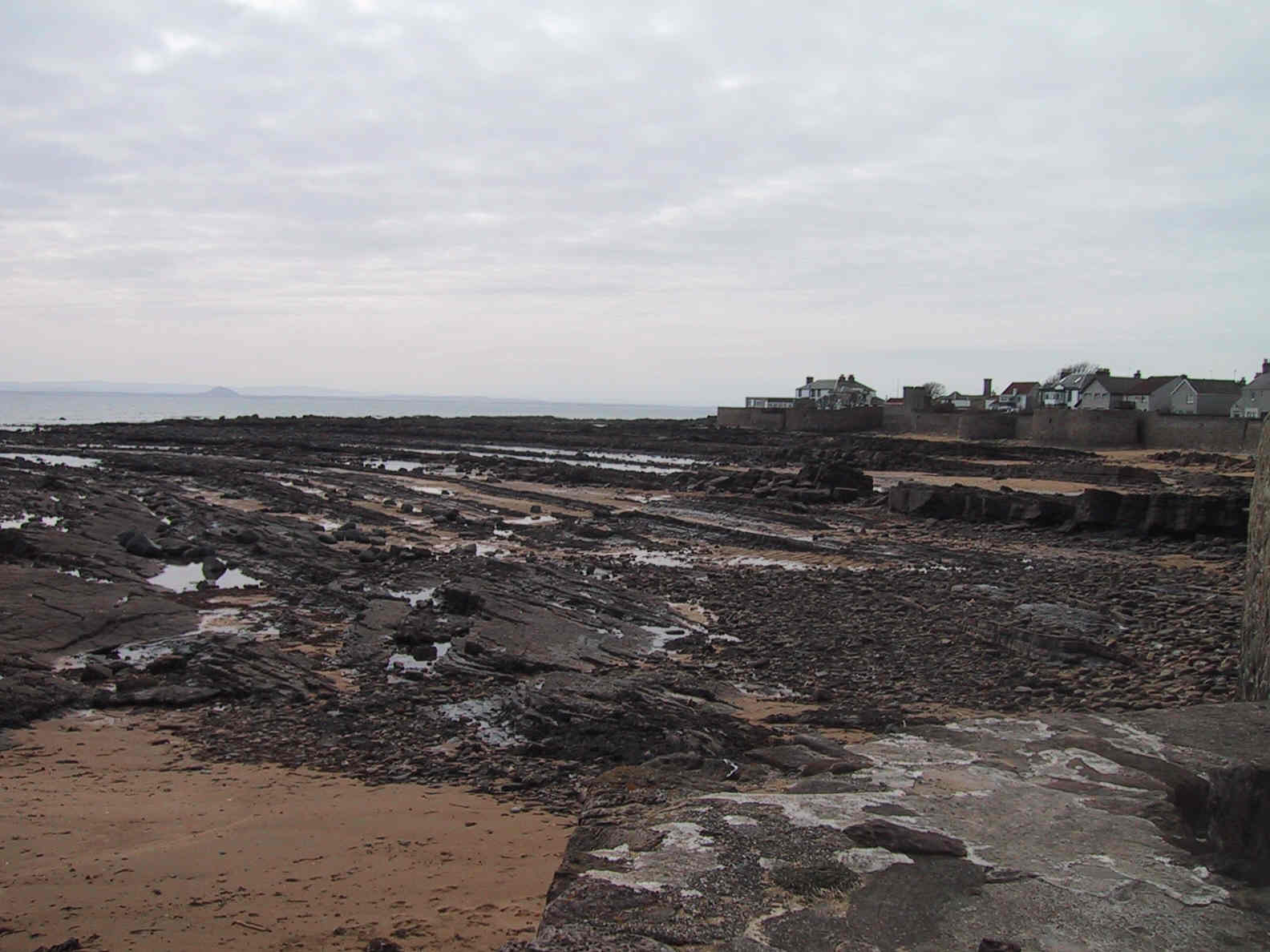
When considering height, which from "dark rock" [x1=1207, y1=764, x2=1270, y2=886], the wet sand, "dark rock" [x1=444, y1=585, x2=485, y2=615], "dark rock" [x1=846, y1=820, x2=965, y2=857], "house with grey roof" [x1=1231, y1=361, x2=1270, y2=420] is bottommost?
the wet sand

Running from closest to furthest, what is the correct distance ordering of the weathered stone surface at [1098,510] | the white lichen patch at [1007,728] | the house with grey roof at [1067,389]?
the white lichen patch at [1007,728]
the weathered stone surface at [1098,510]
the house with grey roof at [1067,389]

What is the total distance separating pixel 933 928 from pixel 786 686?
6191mm

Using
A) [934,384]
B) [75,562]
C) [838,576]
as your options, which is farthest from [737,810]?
[934,384]

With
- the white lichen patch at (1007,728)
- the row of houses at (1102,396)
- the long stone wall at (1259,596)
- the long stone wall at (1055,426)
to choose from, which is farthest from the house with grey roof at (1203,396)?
the white lichen patch at (1007,728)

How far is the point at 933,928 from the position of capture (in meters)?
4.17

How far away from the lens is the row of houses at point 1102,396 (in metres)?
65.2

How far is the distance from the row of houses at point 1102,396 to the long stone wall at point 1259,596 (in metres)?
52.2

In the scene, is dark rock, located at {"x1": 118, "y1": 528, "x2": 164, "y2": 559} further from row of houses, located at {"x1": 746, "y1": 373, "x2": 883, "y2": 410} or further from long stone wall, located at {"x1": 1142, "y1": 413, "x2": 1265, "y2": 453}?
row of houses, located at {"x1": 746, "y1": 373, "x2": 883, "y2": 410}

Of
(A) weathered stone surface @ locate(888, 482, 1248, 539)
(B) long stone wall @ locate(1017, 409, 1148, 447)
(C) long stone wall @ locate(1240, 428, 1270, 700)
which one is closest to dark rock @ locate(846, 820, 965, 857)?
(C) long stone wall @ locate(1240, 428, 1270, 700)

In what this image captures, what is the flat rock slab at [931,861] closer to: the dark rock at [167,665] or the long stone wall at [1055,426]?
the dark rock at [167,665]

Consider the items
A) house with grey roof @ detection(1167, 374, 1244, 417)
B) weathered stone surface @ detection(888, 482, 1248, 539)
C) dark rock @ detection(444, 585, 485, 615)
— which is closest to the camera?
dark rock @ detection(444, 585, 485, 615)

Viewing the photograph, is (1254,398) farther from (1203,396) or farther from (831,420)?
(831,420)

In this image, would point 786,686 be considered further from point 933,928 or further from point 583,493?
point 583,493

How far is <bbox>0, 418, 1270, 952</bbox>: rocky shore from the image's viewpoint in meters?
4.59
